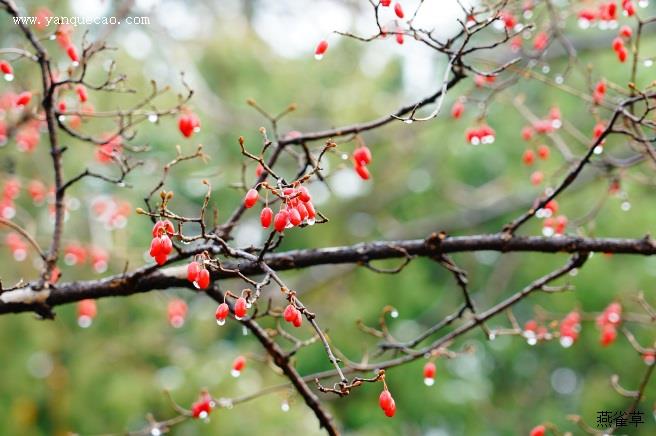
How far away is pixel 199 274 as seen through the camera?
1.55 m

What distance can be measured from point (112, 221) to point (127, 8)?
4.41 ft

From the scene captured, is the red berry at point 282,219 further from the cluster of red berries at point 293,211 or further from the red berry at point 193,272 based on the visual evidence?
the red berry at point 193,272

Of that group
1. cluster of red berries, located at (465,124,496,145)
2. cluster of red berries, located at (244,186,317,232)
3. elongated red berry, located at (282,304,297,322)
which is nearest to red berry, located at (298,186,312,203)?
cluster of red berries, located at (244,186,317,232)

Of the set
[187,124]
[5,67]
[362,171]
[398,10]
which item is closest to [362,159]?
[362,171]

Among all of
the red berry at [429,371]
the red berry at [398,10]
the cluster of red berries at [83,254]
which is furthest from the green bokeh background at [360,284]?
the red berry at [398,10]

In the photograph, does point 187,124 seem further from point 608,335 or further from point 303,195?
point 608,335

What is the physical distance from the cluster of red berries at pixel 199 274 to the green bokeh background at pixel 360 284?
3.17m

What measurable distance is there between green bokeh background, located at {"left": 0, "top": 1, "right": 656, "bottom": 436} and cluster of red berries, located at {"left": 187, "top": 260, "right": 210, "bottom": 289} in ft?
10.4

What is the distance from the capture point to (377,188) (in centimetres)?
664

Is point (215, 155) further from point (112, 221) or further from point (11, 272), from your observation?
point (112, 221)

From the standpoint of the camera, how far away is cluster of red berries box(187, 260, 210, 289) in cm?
155

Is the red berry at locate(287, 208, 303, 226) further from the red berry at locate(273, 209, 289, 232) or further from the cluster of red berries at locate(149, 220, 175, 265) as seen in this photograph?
the cluster of red berries at locate(149, 220, 175, 265)

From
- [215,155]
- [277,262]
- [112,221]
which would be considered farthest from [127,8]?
[215,155]

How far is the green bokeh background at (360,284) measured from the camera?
5.11m
